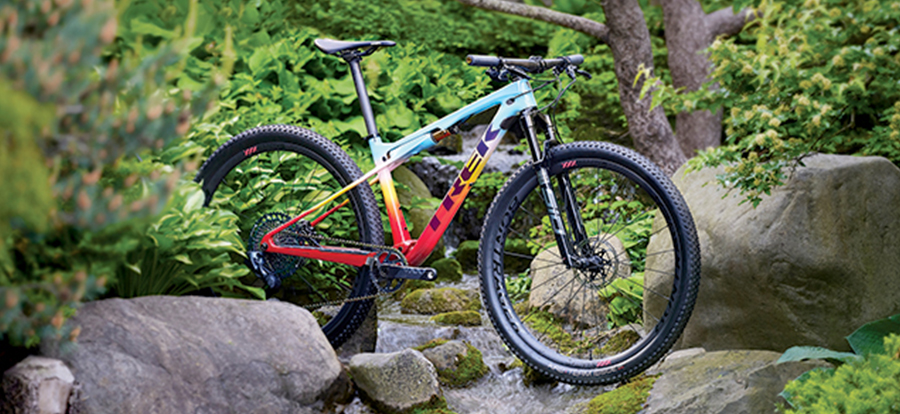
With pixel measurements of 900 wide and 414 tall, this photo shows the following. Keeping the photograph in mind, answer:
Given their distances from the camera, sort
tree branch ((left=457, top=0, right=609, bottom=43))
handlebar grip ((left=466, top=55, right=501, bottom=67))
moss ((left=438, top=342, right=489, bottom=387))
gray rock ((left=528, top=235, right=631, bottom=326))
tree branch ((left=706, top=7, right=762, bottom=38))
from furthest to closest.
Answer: tree branch ((left=706, top=7, right=762, bottom=38)), tree branch ((left=457, top=0, right=609, bottom=43)), gray rock ((left=528, top=235, right=631, bottom=326)), moss ((left=438, top=342, right=489, bottom=387)), handlebar grip ((left=466, top=55, right=501, bottom=67))

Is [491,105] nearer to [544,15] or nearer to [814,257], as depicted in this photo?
[814,257]

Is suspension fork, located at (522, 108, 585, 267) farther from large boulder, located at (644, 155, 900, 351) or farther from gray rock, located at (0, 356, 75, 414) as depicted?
gray rock, located at (0, 356, 75, 414)

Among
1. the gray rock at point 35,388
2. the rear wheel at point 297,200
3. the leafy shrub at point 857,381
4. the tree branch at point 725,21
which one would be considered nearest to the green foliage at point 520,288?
the rear wheel at point 297,200

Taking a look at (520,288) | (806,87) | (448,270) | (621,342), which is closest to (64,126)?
(806,87)

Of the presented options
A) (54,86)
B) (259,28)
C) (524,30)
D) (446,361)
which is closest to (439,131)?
(446,361)

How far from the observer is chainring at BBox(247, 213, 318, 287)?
3051 millimetres

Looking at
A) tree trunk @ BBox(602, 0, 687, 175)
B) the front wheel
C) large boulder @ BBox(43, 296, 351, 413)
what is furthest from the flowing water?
tree trunk @ BBox(602, 0, 687, 175)

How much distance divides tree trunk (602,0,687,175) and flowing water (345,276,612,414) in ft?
6.25

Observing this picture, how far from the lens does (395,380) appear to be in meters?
2.54

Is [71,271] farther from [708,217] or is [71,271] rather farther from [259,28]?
[259,28]

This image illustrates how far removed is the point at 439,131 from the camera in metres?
2.81

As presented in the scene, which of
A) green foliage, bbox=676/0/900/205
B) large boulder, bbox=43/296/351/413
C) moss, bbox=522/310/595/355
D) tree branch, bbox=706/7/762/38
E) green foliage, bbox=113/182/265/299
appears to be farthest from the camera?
tree branch, bbox=706/7/762/38

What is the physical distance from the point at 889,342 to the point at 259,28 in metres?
4.94

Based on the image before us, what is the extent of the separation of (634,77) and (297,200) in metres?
2.63
